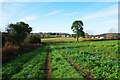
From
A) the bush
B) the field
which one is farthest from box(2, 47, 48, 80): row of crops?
the bush

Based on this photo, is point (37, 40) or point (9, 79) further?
point (37, 40)

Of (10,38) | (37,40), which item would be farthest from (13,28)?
(37,40)

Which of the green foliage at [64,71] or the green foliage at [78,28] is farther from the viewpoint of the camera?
the green foliage at [78,28]

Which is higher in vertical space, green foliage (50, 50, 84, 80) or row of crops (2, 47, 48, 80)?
green foliage (50, 50, 84, 80)

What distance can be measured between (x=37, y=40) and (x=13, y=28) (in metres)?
32.5

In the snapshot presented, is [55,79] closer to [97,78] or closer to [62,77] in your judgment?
[62,77]

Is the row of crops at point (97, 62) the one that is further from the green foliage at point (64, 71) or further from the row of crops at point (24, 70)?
the row of crops at point (24, 70)

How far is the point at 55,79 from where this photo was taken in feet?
49.9

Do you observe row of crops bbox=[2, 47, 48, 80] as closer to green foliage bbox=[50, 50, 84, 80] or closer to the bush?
green foliage bbox=[50, 50, 84, 80]

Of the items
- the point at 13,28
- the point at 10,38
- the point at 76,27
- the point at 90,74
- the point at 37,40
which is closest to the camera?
the point at 90,74

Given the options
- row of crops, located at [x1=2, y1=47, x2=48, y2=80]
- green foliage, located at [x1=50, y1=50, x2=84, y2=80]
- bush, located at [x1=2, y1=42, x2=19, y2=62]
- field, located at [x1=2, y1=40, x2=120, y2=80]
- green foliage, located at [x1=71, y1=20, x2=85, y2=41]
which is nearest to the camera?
green foliage, located at [x1=50, y1=50, x2=84, y2=80]

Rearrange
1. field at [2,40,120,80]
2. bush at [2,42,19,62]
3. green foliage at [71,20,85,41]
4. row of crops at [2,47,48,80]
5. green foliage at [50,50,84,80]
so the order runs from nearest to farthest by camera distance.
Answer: green foliage at [50,50,84,80]
field at [2,40,120,80]
row of crops at [2,47,48,80]
bush at [2,42,19,62]
green foliage at [71,20,85,41]

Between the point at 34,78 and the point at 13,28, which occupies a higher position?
the point at 13,28

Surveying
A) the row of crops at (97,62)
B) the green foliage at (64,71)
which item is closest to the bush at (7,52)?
the row of crops at (97,62)
